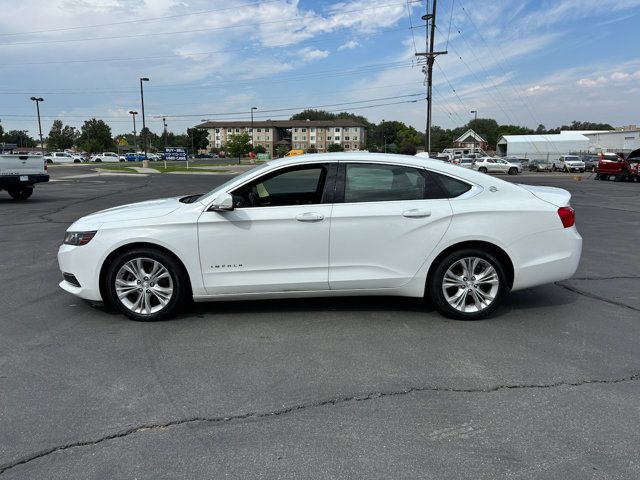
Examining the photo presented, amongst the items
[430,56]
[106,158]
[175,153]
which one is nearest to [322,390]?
[430,56]

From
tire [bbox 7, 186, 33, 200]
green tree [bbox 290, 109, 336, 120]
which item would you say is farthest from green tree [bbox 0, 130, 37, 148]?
tire [bbox 7, 186, 33, 200]

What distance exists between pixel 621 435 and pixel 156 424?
2758 millimetres

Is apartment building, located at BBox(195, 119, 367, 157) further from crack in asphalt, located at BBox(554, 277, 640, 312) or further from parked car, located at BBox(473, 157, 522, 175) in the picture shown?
crack in asphalt, located at BBox(554, 277, 640, 312)

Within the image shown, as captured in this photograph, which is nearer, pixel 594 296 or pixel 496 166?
pixel 594 296

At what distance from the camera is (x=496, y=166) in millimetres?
45062

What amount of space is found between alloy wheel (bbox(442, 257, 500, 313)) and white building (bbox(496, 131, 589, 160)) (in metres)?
69.0

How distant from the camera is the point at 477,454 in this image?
8.75ft

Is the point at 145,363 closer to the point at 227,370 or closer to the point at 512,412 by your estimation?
the point at 227,370

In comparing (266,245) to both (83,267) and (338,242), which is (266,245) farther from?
(83,267)

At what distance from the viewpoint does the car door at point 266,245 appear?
4539 millimetres

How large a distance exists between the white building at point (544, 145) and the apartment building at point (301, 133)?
64988 mm

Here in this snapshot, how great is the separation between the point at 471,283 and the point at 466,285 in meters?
0.05

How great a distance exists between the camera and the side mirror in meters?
4.44

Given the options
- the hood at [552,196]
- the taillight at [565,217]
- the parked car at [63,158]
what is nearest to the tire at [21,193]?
the hood at [552,196]
